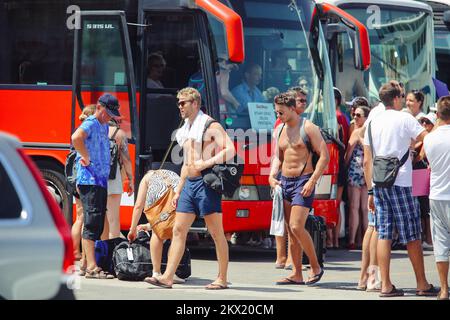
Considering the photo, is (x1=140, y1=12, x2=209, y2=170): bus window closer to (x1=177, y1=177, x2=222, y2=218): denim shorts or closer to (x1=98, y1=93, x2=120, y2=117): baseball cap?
(x1=98, y1=93, x2=120, y2=117): baseball cap

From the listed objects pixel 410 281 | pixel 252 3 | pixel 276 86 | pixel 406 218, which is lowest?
pixel 410 281

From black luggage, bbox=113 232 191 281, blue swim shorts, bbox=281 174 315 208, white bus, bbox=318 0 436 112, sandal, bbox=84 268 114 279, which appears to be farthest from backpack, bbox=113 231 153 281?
white bus, bbox=318 0 436 112

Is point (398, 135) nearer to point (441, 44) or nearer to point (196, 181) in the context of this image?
point (196, 181)

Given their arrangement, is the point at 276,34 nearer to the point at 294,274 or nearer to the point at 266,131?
the point at 266,131

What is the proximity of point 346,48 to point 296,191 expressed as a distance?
688 cm

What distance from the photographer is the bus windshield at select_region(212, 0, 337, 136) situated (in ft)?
47.9

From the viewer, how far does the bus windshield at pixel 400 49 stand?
19.7 metres

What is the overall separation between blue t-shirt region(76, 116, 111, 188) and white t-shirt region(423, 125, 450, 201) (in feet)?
10.6

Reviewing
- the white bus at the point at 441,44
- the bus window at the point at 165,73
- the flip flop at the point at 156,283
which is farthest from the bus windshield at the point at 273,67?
the white bus at the point at 441,44

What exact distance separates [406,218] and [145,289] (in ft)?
8.19

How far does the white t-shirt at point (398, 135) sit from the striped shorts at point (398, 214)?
0.10m

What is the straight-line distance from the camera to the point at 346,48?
737 inches

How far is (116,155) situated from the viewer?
13.1m
